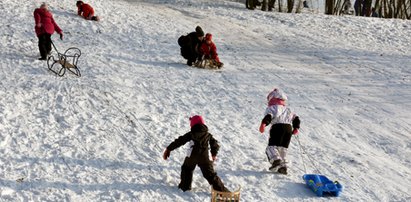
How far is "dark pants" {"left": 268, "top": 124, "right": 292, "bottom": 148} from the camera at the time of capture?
7938 millimetres

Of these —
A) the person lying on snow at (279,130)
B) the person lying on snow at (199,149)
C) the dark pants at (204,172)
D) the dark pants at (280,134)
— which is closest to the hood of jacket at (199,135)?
the person lying on snow at (199,149)

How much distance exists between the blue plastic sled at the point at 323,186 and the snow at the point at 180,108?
0.15 meters

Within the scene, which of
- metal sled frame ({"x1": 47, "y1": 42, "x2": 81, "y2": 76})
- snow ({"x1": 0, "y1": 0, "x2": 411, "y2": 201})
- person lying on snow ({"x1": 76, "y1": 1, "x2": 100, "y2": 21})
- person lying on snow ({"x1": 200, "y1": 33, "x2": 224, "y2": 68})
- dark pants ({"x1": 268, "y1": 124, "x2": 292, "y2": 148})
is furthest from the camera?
person lying on snow ({"x1": 76, "y1": 1, "x2": 100, "y2": 21})

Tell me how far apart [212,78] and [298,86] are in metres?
2.40

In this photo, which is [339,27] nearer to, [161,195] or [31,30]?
[31,30]

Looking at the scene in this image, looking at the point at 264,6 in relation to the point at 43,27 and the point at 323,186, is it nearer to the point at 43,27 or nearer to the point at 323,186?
the point at 43,27

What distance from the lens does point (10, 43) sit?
46.0 ft

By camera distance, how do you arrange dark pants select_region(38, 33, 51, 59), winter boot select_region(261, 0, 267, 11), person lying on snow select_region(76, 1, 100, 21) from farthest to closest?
winter boot select_region(261, 0, 267, 11), person lying on snow select_region(76, 1, 100, 21), dark pants select_region(38, 33, 51, 59)

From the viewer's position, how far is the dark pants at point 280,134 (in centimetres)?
794

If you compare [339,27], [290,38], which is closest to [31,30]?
[290,38]

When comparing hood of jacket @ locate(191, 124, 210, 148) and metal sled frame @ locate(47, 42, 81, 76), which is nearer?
hood of jacket @ locate(191, 124, 210, 148)

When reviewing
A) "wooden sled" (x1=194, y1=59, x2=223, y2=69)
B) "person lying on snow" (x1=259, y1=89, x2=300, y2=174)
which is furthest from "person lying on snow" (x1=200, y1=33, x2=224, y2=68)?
"person lying on snow" (x1=259, y1=89, x2=300, y2=174)

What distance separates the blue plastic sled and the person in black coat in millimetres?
7115

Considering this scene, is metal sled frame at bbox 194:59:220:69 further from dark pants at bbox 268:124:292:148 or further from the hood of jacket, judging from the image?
the hood of jacket
